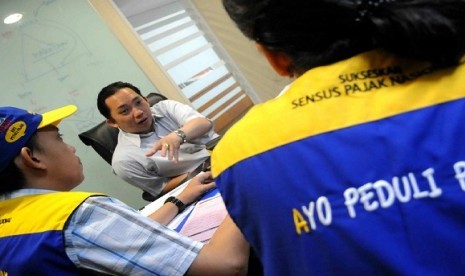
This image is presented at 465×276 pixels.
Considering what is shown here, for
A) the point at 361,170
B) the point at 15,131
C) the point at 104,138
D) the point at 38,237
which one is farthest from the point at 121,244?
the point at 104,138

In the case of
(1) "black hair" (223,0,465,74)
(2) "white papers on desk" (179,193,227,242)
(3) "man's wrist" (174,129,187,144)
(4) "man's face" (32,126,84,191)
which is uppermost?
(4) "man's face" (32,126,84,191)

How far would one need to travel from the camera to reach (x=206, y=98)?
4.00m

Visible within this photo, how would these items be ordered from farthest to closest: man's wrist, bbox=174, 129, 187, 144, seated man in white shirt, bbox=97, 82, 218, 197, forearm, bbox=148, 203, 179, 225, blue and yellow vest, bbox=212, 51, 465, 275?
seated man in white shirt, bbox=97, 82, 218, 197
man's wrist, bbox=174, 129, 187, 144
forearm, bbox=148, 203, 179, 225
blue and yellow vest, bbox=212, 51, 465, 275

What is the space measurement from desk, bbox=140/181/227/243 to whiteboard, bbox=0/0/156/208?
1.78 metres

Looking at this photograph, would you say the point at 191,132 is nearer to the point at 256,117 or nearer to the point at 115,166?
the point at 115,166

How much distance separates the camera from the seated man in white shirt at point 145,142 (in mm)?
1967

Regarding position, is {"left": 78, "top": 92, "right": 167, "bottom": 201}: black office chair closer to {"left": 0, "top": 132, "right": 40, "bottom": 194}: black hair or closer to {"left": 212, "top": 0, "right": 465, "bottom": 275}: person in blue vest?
{"left": 0, "top": 132, "right": 40, "bottom": 194}: black hair

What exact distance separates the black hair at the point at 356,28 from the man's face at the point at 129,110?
5.09 ft

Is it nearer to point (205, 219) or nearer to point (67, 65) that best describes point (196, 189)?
point (205, 219)

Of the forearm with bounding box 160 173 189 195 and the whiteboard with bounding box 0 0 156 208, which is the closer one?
the forearm with bounding box 160 173 189 195

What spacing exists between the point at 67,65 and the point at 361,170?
281 cm

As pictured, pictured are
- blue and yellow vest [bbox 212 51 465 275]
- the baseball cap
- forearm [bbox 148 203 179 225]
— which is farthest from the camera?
forearm [bbox 148 203 179 225]

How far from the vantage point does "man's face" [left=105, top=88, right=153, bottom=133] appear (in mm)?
2016

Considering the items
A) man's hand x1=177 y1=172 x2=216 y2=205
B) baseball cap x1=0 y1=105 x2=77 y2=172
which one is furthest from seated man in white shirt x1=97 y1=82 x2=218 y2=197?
baseball cap x1=0 y1=105 x2=77 y2=172
